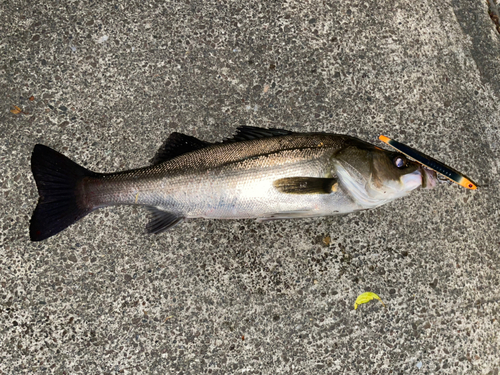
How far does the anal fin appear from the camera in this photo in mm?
2891

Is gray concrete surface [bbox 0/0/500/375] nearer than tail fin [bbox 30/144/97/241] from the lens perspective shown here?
No

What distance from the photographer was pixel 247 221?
3262mm

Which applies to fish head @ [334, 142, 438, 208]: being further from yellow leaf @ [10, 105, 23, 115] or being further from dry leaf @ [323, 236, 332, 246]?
yellow leaf @ [10, 105, 23, 115]

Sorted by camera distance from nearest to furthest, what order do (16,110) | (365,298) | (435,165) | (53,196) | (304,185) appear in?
(304,185), (53,196), (435,165), (365,298), (16,110)

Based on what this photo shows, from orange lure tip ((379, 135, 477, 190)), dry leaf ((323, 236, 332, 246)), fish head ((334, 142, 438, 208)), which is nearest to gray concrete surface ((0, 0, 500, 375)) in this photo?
dry leaf ((323, 236, 332, 246))

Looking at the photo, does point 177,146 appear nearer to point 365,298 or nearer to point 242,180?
point 242,180

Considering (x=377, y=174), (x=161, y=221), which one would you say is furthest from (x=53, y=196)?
(x=377, y=174)

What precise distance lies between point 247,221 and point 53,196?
5.32ft

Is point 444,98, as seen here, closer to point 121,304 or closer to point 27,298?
point 121,304

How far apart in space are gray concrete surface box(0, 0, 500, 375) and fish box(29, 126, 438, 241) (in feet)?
1.45

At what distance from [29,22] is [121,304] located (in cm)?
283

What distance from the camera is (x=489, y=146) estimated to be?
3.59 metres

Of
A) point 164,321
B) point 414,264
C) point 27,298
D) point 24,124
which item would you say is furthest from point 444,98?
point 27,298

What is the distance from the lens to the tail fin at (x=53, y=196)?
285 cm
